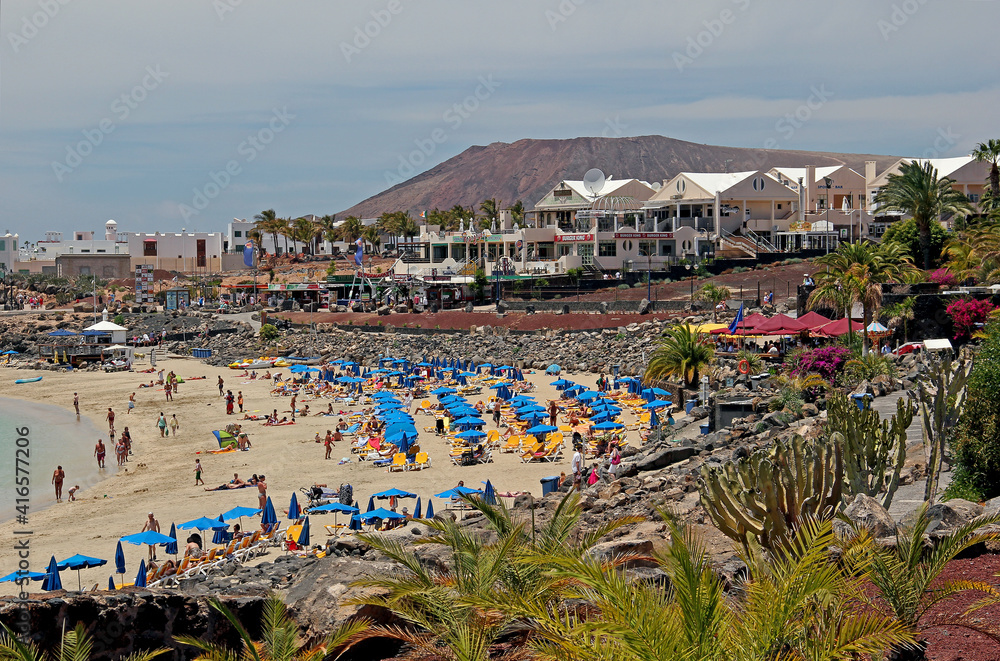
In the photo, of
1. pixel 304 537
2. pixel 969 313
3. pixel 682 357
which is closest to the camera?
pixel 304 537

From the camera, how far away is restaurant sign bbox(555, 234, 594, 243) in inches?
2616

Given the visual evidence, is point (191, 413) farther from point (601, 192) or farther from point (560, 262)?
point (601, 192)

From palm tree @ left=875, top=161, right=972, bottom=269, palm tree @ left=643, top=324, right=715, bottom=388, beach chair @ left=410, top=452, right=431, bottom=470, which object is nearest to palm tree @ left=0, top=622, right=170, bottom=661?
beach chair @ left=410, top=452, right=431, bottom=470

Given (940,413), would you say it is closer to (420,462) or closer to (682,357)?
(420,462)

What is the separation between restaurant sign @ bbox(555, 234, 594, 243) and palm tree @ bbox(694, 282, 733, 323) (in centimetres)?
1739

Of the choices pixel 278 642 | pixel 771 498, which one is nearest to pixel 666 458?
pixel 771 498

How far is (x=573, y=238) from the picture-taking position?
6731 cm

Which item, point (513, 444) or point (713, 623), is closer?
point (713, 623)

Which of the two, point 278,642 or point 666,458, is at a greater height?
point 278,642

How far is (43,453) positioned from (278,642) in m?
26.5

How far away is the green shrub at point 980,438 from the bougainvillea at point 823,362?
10083 millimetres

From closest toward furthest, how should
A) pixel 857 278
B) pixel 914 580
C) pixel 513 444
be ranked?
pixel 914 580, pixel 513 444, pixel 857 278

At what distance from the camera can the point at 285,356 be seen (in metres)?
52.3

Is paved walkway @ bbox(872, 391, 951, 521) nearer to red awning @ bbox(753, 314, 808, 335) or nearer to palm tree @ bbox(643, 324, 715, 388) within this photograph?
red awning @ bbox(753, 314, 808, 335)
